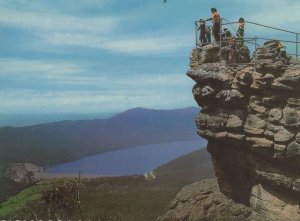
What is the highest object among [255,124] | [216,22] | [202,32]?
[216,22]

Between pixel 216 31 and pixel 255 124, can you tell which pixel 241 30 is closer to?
pixel 216 31

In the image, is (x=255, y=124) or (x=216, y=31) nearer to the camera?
(x=255, y=124)

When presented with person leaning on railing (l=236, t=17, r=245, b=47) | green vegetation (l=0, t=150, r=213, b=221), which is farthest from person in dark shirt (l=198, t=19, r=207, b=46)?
green vegetation (l=0, t=150, r=213, b=221)

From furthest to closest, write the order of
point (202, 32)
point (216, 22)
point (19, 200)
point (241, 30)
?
point (19, 200)
point (202, 32)
point (216, 22)
point (241, 30)

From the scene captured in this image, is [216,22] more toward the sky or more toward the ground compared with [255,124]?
more toward the sky

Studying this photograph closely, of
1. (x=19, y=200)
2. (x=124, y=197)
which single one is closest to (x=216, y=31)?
(x=124, y=197)

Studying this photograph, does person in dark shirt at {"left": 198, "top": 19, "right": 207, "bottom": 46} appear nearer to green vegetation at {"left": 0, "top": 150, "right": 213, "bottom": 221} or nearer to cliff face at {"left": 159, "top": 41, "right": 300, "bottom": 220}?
cliff face at {"left": 159, "top": 41, "right": 300, "bottom": 220}

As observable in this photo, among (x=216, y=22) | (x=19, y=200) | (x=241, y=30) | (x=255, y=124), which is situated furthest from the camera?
(x=19, y=200)
